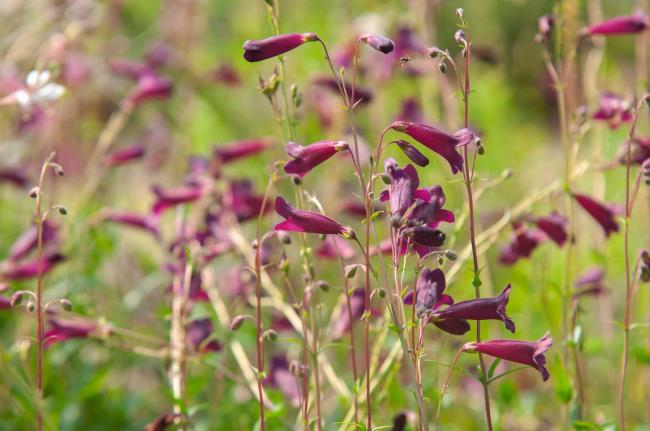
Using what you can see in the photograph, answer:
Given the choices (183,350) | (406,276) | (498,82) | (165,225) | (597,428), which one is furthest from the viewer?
(498,82)

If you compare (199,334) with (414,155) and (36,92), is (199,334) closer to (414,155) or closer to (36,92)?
(36,92)

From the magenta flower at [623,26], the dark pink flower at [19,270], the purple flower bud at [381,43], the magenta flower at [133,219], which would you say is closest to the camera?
the purple flower bud at [381,43]

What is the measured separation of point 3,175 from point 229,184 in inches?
37.2

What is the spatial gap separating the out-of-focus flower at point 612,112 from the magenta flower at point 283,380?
1028 millimetres

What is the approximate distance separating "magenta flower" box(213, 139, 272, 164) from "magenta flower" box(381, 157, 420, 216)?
1.20m

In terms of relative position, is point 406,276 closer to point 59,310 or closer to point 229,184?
point 229,184

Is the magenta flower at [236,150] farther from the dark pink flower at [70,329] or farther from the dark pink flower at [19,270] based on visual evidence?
the dark pink flower at [70,329]

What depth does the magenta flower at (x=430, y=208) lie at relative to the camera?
55.9 inches

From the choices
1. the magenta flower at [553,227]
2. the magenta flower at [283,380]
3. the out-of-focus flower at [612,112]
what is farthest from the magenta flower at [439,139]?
the magenta flower at [283,380]

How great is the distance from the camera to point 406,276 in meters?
2.86

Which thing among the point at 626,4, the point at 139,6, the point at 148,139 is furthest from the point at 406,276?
the point at 139,6

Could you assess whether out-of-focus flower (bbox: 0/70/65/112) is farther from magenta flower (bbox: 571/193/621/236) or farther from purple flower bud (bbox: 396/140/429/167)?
magenta flower (bbox: 571/193/621/236)

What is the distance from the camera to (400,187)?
1.40 meters

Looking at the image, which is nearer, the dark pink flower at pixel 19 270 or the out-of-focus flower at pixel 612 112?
the out-of-focus flower at pixel 612 112
